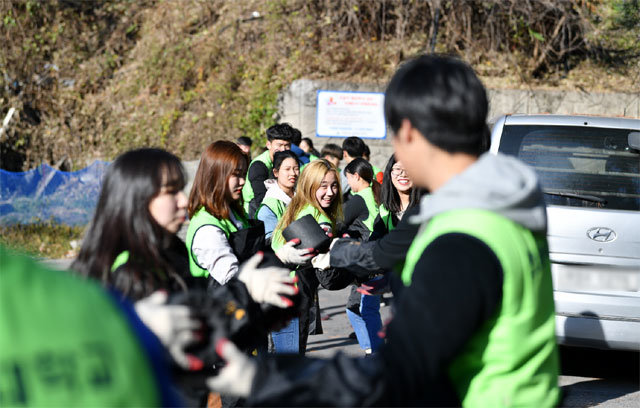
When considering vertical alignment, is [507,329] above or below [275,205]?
above

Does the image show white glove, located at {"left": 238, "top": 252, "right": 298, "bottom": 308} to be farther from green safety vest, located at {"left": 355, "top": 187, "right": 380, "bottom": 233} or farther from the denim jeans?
green safety vest, located at {"left": 355, "top": 187, "right": 380, "bottom": 233}

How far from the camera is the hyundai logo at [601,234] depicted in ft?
18.6

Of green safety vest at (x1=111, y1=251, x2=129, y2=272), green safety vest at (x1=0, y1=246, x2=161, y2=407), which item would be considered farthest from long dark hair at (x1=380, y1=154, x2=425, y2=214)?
green safety vest at (x1=0, y1=246, x2=161, y2=407)

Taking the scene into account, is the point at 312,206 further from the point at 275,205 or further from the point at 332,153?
the point at 332,153

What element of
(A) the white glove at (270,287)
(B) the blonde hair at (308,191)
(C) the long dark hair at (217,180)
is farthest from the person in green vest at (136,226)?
(B) the blonde hair at (308,191)

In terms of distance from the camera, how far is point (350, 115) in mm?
14352

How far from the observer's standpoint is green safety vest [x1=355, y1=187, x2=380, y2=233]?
677 centimetres

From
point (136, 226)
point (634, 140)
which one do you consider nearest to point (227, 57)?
point (634, 140)

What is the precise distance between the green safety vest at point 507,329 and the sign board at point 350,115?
40.7 ft

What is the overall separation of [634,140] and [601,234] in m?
0.87

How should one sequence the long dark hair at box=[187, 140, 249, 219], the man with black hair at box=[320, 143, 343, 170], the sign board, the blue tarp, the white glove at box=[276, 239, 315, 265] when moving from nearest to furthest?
the white glove at box=[276, 239, 315, 265], the long dark hair at box=[187, 140, 249, 219], the man with black hair at box=[320, 143, 343, 170], the blue tarp, the sign board

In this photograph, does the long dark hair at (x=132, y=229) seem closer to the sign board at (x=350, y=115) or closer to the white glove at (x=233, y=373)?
the white glove at (x=233, y=373)

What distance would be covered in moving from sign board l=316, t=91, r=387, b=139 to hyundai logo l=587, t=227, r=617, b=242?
8.68 meters

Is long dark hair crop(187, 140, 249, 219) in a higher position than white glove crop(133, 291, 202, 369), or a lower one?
lower
